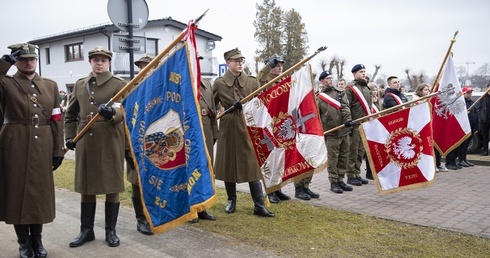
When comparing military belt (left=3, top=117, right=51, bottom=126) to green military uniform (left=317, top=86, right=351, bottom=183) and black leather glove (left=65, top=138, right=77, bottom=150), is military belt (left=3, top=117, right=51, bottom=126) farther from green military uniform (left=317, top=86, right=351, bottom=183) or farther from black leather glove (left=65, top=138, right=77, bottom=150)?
green military uniform (left=317, top=86, right=351, bottom=183)

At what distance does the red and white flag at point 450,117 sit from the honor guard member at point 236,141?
396 centimetres

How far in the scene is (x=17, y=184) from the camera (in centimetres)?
432

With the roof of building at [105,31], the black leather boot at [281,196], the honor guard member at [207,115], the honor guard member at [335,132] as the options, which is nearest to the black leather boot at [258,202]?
the honor guard member at [207,115]

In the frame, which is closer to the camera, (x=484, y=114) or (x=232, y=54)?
(x=232, y=54)

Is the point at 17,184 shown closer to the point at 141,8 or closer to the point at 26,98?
the point at 26,98

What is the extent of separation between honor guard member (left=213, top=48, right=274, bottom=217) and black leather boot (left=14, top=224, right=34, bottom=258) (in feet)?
8.17

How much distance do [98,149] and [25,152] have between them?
2.33ft

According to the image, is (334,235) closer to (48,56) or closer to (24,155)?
(24,155)

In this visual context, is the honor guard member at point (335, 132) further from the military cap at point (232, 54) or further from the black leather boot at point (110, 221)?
the black leather boot at point (110, 221)

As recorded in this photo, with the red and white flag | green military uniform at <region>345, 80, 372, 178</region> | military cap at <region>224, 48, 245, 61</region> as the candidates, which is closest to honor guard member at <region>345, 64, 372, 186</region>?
green military uniform at <region>345, 80, 372, 178</region>

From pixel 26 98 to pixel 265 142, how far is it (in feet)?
9.22

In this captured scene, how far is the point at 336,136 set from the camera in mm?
7820

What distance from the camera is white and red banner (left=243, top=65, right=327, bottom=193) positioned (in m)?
5.78

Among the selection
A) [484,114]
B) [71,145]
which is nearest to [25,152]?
[71,145]
